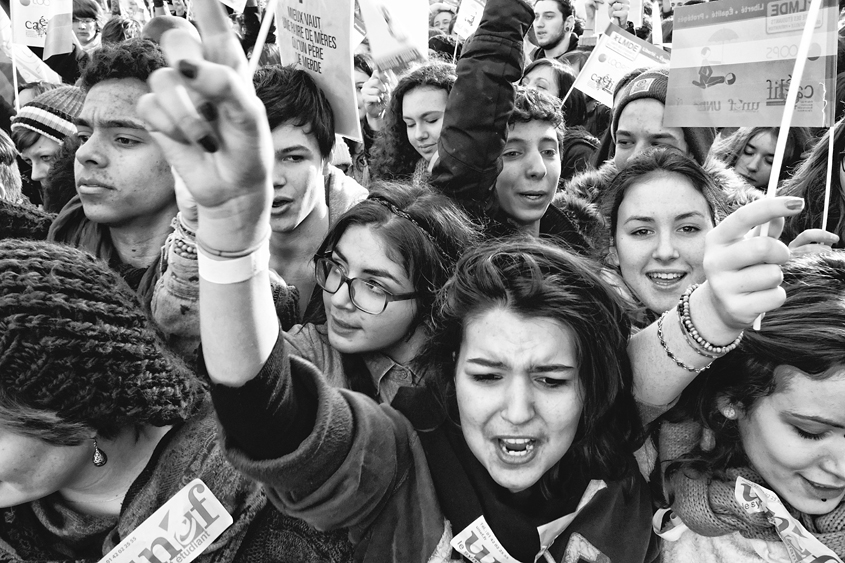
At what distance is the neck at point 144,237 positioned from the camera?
2350 mm

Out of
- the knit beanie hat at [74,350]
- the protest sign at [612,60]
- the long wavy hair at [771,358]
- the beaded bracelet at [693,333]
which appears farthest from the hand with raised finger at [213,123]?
the protest sign at [612,60]

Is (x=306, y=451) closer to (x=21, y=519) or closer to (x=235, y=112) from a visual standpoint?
(x=235, y=112)

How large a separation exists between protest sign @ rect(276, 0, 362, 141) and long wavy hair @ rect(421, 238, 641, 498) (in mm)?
990

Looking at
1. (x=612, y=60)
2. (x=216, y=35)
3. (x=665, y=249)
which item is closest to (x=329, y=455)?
(x=216, y=35)

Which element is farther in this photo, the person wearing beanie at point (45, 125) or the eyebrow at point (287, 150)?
the person wearing beanie at point (45, 125)

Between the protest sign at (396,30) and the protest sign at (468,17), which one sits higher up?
the protest sign at (396,30)

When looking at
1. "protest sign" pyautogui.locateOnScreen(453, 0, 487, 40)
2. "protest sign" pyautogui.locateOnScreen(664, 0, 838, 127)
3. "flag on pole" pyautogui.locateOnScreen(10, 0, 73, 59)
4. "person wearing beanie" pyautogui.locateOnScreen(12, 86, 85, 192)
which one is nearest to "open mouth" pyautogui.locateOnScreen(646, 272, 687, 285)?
"protest sign" pyautogui.locateOnScreen(664, 0, 838, 127)

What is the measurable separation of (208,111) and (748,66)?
1295 mm

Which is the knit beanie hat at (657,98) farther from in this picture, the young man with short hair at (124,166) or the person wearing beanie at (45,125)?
the person wearing beanie at (45,125)

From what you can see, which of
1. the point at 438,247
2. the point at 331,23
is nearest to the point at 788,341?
the point at 438,247

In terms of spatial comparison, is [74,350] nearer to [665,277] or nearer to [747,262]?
[747,262]

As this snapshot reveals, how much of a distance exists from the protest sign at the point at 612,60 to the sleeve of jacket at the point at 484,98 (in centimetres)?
221

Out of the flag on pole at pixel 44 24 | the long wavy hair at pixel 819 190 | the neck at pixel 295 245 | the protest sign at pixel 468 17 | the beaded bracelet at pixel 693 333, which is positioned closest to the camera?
the beaded bracelet at pixel 693 333

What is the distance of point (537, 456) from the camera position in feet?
4.92
